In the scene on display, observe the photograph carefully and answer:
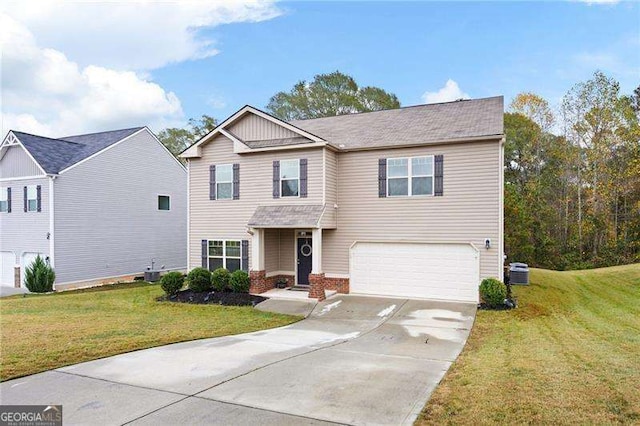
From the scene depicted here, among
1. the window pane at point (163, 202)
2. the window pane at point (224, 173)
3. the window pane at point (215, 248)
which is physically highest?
the window pane at point (224, 173)

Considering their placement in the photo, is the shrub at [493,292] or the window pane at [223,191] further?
the window pane at [223,191]

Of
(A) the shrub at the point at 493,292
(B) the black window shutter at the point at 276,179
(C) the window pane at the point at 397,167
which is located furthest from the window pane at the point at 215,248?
(A) the shrub at the point at 493,292

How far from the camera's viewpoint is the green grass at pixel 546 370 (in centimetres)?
488

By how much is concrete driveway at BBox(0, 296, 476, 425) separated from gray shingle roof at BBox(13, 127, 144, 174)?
51.5 feet

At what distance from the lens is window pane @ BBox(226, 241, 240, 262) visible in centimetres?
1620

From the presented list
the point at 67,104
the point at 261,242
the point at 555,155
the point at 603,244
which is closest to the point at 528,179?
the point at 555,155

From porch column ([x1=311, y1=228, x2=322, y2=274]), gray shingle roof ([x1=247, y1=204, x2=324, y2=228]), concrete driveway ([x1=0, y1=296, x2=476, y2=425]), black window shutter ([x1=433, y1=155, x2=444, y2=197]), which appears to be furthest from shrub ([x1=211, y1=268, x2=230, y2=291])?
black window shutter ([x1=433, y1=155, x2=444, y2=197])

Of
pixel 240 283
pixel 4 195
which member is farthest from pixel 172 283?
pixel 4 195

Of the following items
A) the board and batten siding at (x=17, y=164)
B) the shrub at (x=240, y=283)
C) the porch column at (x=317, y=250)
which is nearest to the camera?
the porch column at (x=317, y=250)

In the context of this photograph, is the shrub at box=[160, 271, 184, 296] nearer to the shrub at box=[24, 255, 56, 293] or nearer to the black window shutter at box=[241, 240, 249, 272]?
the black window shutter at box=[241, 240, 249, 272]

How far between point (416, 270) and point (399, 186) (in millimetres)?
2954

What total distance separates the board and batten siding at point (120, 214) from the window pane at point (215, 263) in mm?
7795

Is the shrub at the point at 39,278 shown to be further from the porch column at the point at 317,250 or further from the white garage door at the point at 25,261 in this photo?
the porch column at the point at 317,250

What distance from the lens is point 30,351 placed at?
781 centimetres
